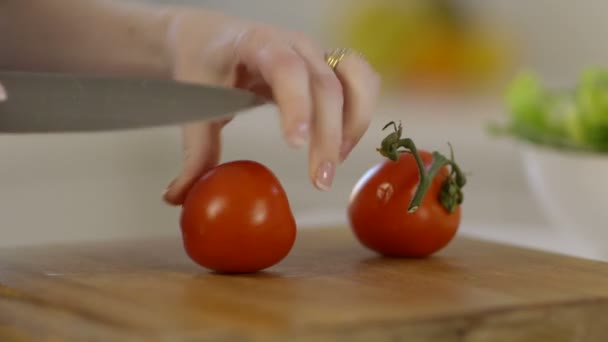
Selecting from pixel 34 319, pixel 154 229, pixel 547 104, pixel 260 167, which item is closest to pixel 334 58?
pixel 260 167

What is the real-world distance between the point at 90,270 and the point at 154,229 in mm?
1819

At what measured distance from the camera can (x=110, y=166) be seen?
2678 millimetres

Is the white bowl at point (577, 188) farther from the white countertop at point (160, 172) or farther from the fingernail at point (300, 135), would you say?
the white countertop at point (160, 172)

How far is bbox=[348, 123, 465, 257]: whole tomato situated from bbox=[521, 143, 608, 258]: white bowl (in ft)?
1.15

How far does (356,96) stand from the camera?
3.48 ft

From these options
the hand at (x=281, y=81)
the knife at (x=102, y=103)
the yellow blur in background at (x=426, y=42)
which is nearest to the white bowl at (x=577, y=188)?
the hand at (x=281, y=81)

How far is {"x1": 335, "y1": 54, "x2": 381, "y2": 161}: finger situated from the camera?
1058 millimetres

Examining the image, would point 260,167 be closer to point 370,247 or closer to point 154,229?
point 370,247

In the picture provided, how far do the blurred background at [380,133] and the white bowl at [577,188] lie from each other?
2.80 ft

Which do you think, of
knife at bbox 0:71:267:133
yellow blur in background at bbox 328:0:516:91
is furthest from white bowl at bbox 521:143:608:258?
yellow blur in background at bbox 328:0:516:91

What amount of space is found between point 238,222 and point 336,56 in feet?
0.67

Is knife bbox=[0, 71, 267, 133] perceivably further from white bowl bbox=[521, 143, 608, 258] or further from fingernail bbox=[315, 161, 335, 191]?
white bowl bbox=[521, 143, 608, 258]

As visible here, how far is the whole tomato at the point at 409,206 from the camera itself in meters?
1.11

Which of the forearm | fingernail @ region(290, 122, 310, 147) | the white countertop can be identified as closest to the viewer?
fingernail @ region(290, 122, 310, 147)
